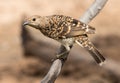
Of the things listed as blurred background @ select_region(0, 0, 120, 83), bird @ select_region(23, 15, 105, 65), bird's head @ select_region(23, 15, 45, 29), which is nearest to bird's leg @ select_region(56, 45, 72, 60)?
bird @ select_region(23, 15, 105, 65)

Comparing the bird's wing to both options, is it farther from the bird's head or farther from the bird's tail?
the bird's head

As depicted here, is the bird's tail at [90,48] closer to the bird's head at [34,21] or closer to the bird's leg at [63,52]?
the bird's leg at [63,52]

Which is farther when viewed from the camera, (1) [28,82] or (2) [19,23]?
(2) [19,23]

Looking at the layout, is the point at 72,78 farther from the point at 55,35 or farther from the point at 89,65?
the point at 55,35

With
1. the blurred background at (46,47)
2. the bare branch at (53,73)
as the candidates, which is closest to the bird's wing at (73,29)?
the bare branch at (53,73)

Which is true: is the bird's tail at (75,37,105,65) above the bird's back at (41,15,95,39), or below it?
below

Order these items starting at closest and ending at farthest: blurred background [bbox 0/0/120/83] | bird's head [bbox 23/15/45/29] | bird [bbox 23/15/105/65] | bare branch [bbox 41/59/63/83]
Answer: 1. bare branch [bbox 41/59/63/83]
2. bird's head [bbox 23/15/45/29]
3. bird [bbox 23/15/105/65]
4. blurred background [bbox 0/0/120/83]

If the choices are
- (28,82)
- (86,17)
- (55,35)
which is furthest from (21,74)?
(86,17)
